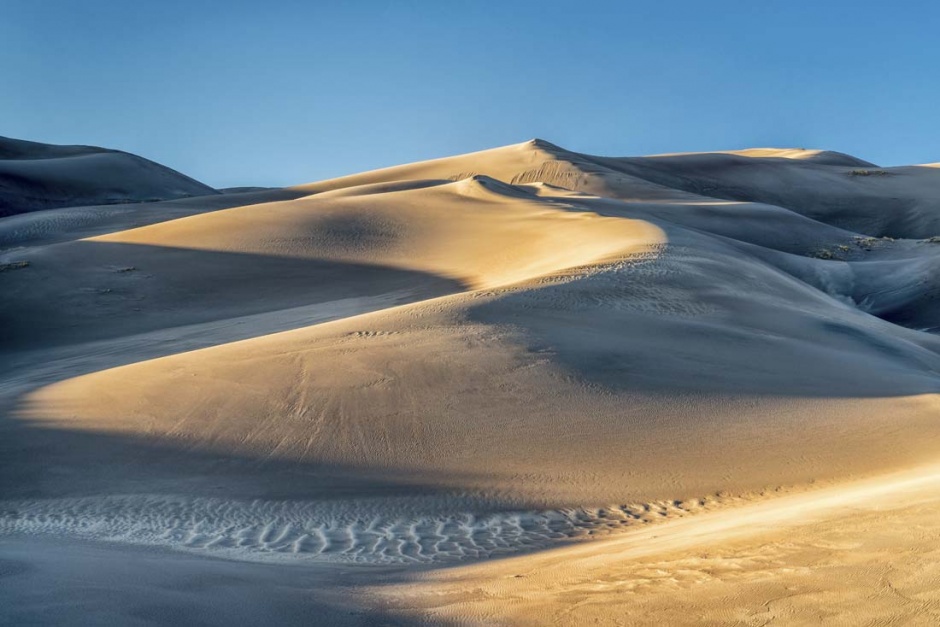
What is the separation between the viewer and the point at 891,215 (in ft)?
106

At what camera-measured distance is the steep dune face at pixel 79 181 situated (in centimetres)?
3459

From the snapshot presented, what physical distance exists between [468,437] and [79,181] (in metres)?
35.1

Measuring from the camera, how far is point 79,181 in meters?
38.1

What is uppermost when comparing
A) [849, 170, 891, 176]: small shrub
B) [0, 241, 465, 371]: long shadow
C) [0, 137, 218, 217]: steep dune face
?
[0, 137, 218, 217]: steep dune face

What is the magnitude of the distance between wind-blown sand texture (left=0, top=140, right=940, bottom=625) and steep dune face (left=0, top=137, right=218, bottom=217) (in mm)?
20463

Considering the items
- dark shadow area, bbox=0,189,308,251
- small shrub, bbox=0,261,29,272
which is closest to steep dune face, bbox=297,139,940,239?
dark shadow area, bbox=0,189,308,251

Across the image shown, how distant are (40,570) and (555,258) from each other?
35.2ft

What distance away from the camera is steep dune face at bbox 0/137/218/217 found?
34.6 m

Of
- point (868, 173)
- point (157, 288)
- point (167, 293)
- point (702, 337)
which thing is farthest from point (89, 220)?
point (868, 173)

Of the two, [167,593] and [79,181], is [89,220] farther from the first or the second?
[167,593]

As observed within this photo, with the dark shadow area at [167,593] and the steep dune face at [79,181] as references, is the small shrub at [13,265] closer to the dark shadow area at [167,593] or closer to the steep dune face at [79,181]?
the dark shadow area at [167,593]

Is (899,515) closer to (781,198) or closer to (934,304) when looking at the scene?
(934,304)

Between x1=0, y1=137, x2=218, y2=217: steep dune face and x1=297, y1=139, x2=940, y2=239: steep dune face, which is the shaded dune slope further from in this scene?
x1=0, y1=137, x2=218, y2=217: steep dune face

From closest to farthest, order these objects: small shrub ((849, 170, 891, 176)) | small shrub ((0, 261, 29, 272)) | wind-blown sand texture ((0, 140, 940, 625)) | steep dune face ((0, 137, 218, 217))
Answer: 1. wind-blown sand texture ((0, 140, 940, 625))
2. small shrub ((0, 261, 29, 272))
3. steep dune face ((0, 137, 218, 217))
4. small shrub ((849, 170, 891, 176))
